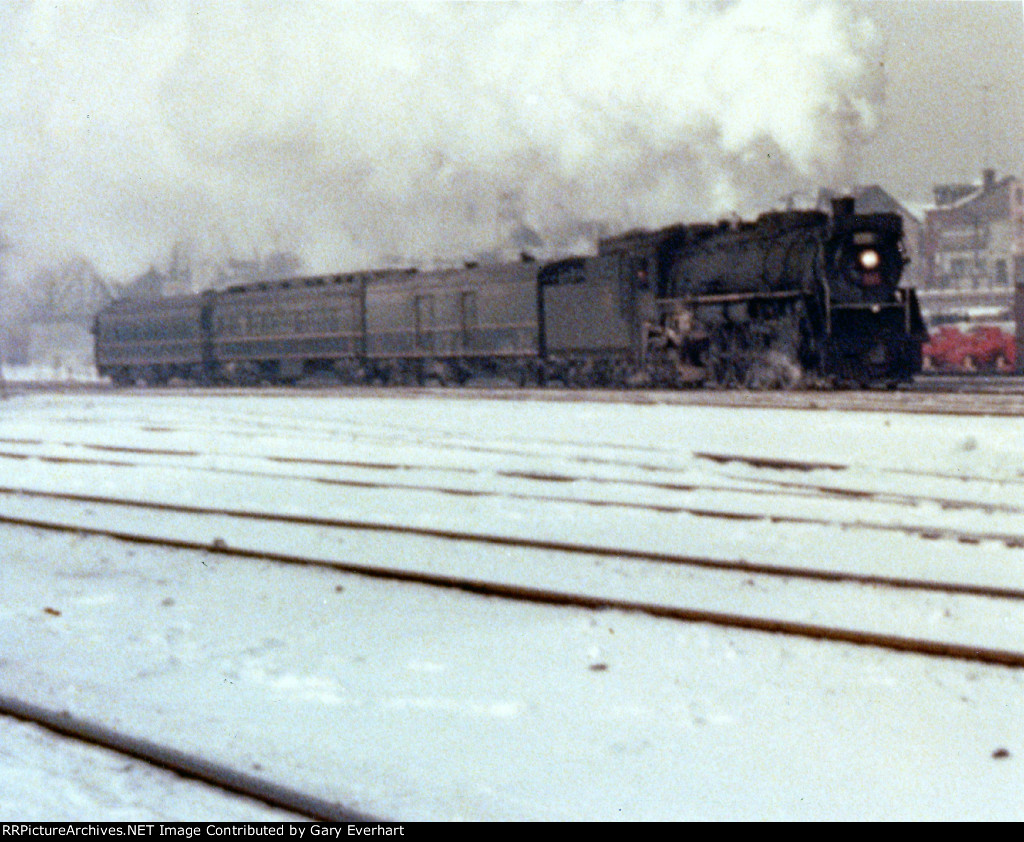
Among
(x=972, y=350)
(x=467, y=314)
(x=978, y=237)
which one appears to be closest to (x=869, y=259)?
(x=467, y=314)

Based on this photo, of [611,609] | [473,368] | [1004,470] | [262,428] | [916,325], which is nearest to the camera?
[611,609]

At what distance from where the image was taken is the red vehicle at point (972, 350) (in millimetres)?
26062

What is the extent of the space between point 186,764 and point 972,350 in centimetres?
2621

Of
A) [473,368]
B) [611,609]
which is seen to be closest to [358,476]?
[611,609]

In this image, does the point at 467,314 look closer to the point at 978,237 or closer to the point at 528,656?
the point at 528,656

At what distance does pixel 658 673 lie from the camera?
4254mm

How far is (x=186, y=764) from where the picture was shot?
3.39m

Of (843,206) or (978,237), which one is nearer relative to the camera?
(843,206)

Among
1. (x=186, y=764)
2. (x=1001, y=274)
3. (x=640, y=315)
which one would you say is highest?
(x=1001, y=274)

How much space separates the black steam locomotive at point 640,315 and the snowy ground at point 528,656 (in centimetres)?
651

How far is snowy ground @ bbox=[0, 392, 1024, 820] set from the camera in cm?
321

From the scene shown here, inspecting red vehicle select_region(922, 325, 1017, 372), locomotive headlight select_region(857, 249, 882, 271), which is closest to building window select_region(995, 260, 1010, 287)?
red vehicle select_region(922, 325, 1017, 372)
